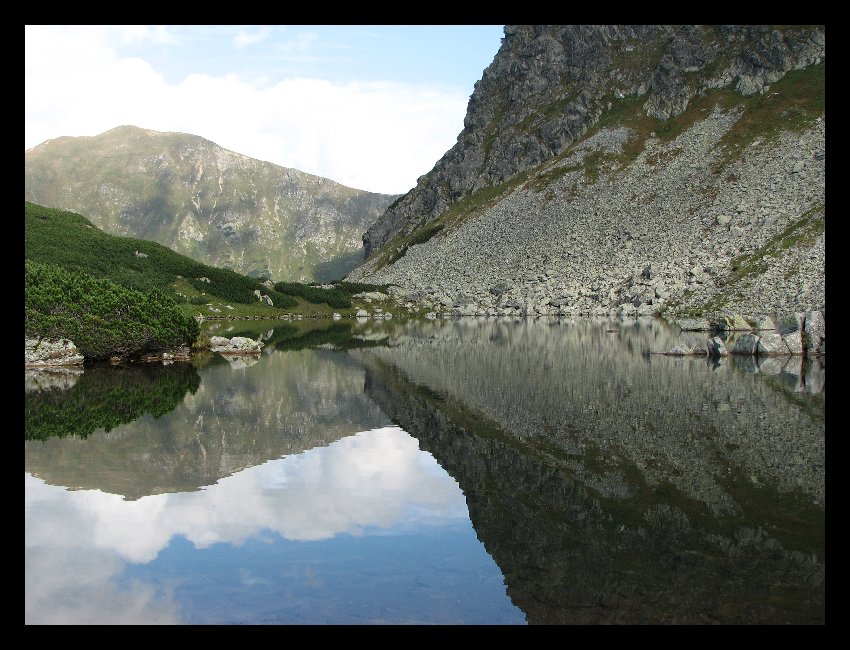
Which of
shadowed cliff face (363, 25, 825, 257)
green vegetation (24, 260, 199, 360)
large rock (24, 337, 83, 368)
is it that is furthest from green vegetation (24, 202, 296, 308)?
shadowed cliff face (363, 25, 825, 257)

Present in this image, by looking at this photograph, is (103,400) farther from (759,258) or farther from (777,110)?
(777,110)

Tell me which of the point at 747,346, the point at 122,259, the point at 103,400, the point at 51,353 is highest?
the point at 122,259

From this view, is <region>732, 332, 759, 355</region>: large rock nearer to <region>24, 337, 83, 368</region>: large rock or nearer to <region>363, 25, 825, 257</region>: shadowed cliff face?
A: <region>24, 337, 83, 368</region>: large rock

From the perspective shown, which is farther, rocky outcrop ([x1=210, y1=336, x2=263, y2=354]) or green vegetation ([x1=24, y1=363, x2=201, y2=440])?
rocky outcrop ([x1=210, y1=336, x2=263, y2=354])

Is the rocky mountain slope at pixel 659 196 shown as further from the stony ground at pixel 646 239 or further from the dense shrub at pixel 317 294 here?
the dense shrub at pixel 317 294

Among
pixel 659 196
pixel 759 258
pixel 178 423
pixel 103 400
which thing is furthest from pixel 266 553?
pixel 659 196

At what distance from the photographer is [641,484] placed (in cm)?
1992

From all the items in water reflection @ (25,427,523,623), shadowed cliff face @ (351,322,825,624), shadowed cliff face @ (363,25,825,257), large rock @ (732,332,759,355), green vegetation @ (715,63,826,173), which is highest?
shadowed cliff face @ (363,25,825,257)

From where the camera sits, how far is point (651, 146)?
160 meters

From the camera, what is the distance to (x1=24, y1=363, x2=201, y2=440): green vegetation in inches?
1131

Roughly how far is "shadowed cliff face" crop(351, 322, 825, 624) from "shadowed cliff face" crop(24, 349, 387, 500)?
3.89 meters

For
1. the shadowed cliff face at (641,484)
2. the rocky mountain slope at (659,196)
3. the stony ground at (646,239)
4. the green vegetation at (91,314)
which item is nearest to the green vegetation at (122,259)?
the stony ground at (646,239)

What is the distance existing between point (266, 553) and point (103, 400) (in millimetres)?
23725
